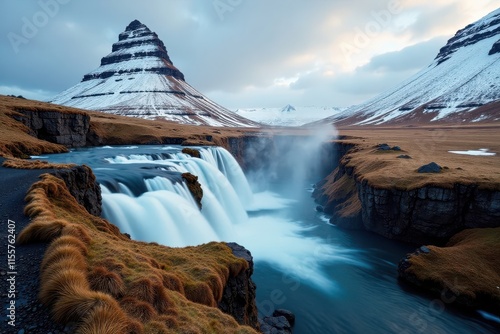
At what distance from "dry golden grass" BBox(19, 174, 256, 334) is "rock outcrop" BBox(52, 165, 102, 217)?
4.57 meters

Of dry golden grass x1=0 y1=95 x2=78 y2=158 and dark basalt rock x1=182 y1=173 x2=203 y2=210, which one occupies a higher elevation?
dry golden grass x1=0 y1=95 x2=78 y2=158

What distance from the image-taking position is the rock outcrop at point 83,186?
18969 millimetres

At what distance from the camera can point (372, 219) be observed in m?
36.5

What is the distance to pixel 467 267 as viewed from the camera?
24.1 m

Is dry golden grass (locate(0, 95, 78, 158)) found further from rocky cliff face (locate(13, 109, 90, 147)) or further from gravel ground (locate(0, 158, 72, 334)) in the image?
gravel ground (locate(0, 158, 72, 334))

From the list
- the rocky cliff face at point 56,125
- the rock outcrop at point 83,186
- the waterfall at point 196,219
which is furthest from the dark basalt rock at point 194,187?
the rocky cliff face at point 56,125

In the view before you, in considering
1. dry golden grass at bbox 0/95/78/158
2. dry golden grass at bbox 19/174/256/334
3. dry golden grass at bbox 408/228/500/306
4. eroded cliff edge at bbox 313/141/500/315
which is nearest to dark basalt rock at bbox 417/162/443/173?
eroded cliff edge at bbox 313/141/500/315

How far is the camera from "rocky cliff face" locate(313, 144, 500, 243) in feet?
95.7

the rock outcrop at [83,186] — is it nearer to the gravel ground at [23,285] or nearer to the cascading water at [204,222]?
the cascading water at [204,222]

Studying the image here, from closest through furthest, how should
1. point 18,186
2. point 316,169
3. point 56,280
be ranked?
point 56,280 < point 18,186 < point 316,169

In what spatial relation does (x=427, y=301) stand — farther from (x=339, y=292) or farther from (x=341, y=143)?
(x=341, y=143)

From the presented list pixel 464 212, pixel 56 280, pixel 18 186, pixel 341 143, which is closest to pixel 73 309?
pixel 56 280

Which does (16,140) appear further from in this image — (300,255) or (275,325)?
(275,325)

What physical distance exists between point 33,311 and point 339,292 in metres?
24.5
